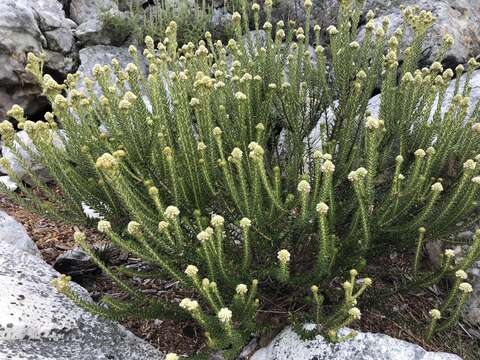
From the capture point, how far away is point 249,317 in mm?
2145

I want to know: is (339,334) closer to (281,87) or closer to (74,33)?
(281,87)

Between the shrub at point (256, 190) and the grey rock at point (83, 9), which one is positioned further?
the grey rock at point (83, 9)

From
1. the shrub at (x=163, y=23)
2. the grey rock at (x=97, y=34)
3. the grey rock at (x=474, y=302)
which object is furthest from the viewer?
the grey rock at (x=97, y=34)

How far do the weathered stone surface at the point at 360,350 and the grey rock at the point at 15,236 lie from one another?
6.55 ft

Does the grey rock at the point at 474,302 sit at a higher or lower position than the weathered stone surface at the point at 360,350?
lower

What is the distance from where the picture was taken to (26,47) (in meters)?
5.18

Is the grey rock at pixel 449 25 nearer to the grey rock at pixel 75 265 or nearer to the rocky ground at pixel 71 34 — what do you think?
the rocky ground at pixel 71 34

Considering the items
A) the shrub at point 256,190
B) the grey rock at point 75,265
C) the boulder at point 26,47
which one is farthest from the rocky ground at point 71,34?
the grey rock at point 75,265

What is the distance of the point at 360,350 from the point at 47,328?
1.58 meters

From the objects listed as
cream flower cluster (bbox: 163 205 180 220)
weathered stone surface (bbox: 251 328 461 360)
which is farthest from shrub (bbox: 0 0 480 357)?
weathered stone surface (bbox: 251 328 461 360)

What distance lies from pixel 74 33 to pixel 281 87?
412 cm

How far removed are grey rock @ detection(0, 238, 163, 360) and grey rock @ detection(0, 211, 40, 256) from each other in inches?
21.6

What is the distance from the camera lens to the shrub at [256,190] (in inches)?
82.2

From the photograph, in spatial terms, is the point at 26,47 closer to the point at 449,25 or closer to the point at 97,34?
the point at 97,34
